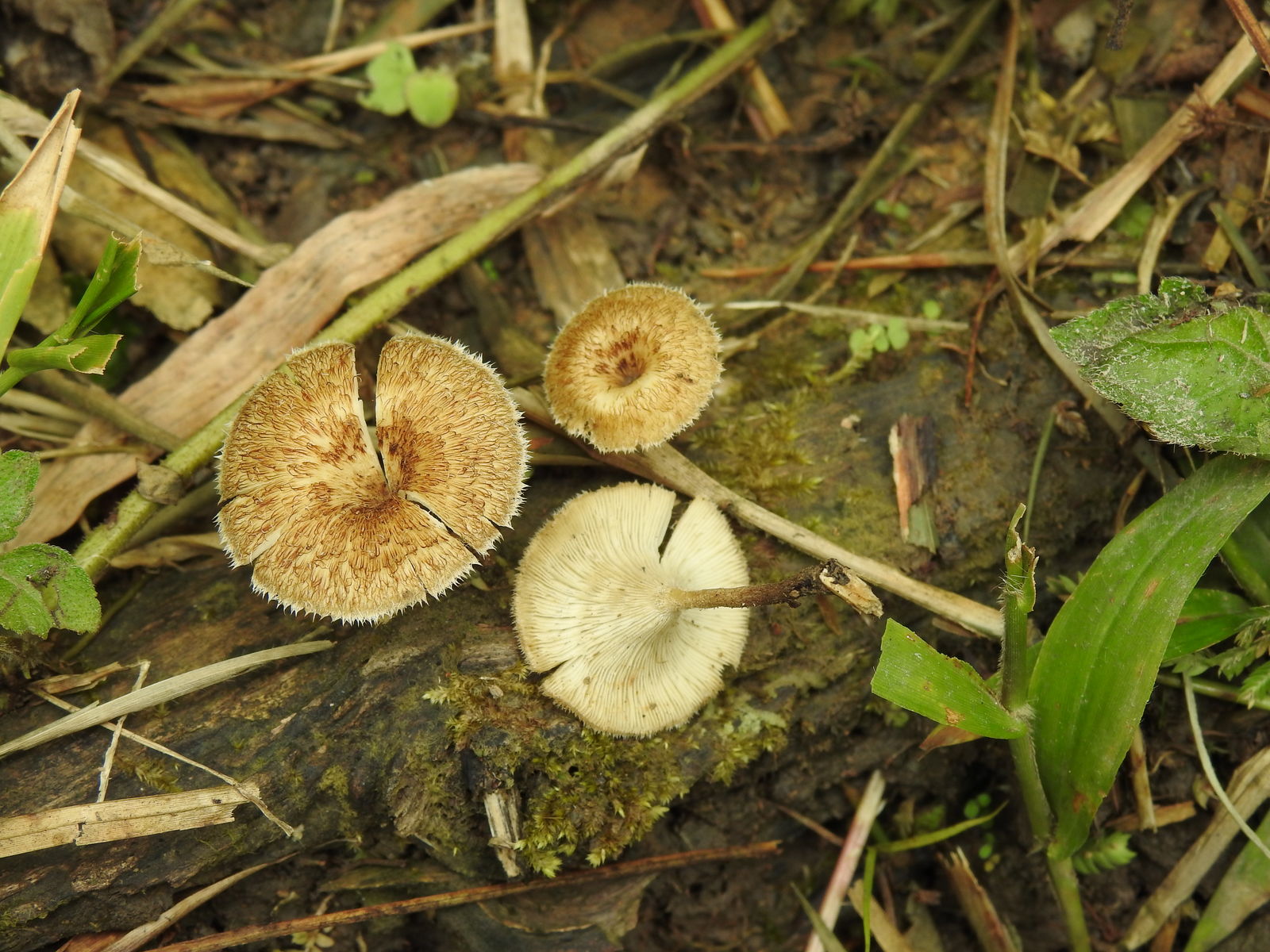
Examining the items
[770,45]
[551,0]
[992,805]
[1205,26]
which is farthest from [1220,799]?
[551,0]

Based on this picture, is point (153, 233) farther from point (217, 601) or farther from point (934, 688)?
point (934, 688)

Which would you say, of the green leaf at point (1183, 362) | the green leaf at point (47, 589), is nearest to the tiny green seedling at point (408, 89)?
the green leaf at point (47, 589)

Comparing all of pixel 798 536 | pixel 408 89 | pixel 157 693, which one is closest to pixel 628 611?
pixel 798 536

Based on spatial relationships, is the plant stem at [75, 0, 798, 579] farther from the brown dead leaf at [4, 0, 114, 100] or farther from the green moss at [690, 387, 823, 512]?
the brown dead leaf at [4, 0, 114, 100]

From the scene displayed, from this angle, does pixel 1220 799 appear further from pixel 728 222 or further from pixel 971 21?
pixel 971 21

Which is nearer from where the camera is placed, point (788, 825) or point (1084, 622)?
point (1084, 622)
